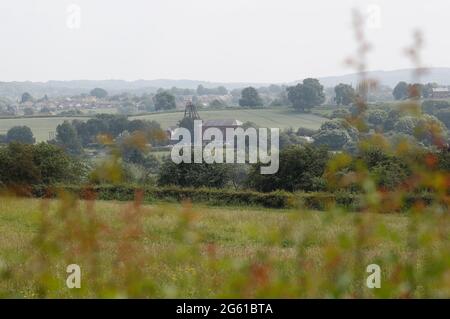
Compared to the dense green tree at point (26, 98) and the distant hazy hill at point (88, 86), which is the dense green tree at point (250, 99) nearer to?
the distant hazy hill at point (88, 86)

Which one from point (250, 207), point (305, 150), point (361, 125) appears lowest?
Answer: point (250, 207)

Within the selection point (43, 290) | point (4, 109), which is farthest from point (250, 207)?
point (4, 109)

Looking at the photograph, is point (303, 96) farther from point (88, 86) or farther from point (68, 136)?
point (88, 86)

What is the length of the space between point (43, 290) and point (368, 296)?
7.39ft

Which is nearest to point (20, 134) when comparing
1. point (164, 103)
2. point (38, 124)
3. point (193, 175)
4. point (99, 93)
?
point (38, 124)

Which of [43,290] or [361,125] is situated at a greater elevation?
[361,125]

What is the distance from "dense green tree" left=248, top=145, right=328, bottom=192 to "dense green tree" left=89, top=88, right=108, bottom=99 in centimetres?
4224

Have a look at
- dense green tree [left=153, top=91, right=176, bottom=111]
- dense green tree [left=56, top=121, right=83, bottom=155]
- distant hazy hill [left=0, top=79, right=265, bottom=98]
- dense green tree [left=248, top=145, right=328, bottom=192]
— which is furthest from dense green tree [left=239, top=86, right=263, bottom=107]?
dense green tree [left=248, top=145, right=328, bottom=192]

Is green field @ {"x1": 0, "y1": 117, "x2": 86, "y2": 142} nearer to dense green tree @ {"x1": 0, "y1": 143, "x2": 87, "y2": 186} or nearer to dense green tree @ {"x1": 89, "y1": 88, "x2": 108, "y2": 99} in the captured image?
dense green tree @ {"x1": 89, "y1": 88, "x2": 108, "y2": 99}

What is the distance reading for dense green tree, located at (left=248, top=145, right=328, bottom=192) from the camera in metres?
34.5

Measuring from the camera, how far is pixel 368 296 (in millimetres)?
3904

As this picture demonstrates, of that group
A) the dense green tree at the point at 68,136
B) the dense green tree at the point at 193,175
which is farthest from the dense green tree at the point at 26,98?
the dense green tree at the point at 193,175
